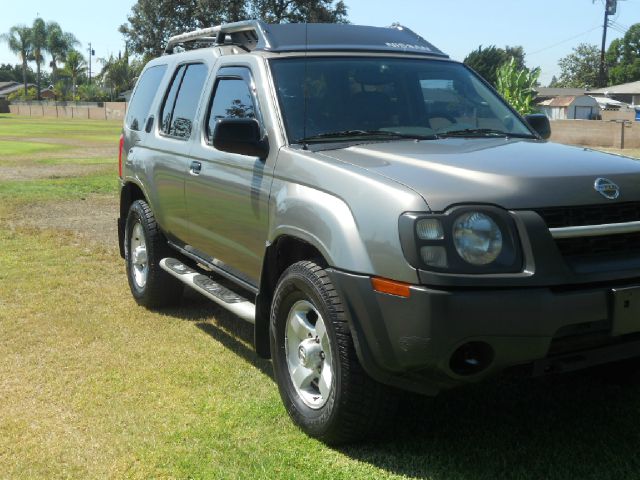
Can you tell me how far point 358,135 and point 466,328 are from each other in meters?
1.67

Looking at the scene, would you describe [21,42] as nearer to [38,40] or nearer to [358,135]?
[38,40]

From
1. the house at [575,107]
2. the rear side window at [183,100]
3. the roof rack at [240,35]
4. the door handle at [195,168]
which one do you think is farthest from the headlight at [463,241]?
the house at [575,107]

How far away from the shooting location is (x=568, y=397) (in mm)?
4531

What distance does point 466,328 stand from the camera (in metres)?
3.19

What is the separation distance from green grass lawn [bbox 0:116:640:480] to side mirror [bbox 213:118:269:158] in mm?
1413

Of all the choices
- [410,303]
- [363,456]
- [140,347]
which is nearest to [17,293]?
[140,347]

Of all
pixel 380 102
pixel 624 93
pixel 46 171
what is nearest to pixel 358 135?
pixel 380 102

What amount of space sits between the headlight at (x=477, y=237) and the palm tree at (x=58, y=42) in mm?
131773

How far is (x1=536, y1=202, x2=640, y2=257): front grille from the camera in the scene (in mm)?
3400

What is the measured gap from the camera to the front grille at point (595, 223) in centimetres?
340

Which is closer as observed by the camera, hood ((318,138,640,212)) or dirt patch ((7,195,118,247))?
hood ((318,138,640,212))

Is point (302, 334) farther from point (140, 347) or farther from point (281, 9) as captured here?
point (281, 9)

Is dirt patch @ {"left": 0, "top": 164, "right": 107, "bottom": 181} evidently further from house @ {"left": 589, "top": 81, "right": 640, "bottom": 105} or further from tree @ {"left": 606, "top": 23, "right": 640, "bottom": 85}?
tree @ {"left": 606, "top": 23, "right": 640, "bottom": 85}

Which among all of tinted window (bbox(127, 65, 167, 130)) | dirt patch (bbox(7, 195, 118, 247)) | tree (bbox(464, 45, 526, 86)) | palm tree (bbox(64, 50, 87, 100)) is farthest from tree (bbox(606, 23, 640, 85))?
tinted window (bbox(127, 65, 167, 130))
